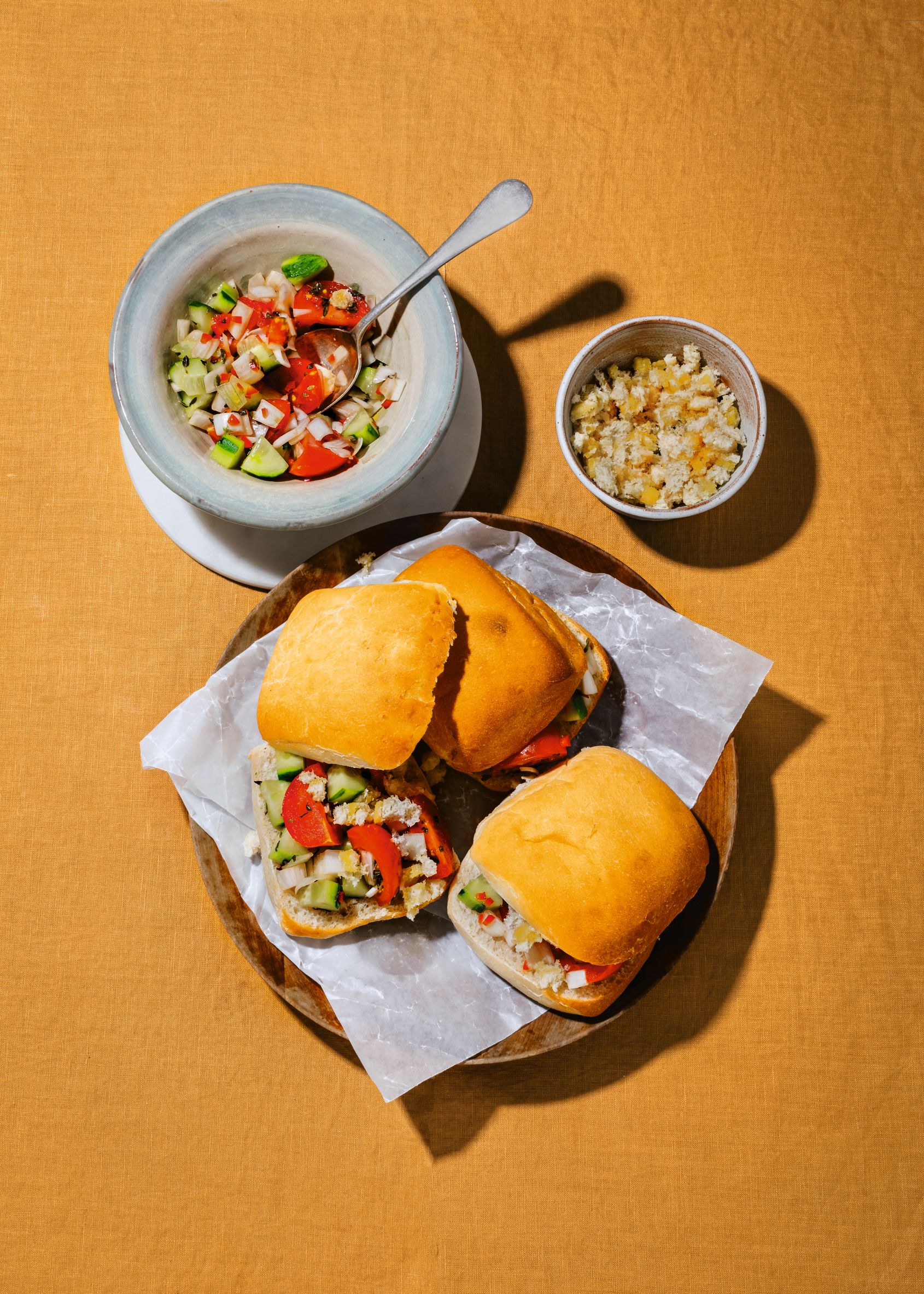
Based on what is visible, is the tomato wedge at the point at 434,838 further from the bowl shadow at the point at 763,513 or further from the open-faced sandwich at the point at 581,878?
the bowl shadow at the point at 763,513

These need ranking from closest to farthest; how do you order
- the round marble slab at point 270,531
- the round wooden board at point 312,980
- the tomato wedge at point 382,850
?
the tomato wedge at point 382,850 < the round wooden board at point 312,980 < the round marble slab at point 270,531

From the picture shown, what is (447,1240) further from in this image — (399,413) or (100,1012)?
(399,413)

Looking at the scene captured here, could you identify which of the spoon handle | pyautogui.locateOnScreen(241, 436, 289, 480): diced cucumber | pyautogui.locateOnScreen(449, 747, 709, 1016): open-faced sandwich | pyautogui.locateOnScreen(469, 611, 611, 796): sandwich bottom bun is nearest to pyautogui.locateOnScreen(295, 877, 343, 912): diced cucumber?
pyautogui.locateOnScreen(449, 747, 709, 1016): open-faced sandwich

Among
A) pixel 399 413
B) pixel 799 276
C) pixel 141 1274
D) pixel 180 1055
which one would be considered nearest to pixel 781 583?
pixel 799 276

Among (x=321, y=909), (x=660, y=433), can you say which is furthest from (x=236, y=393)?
(x=321, y=909)

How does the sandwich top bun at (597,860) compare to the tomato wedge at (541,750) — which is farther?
the tomato wedge at (541,750)

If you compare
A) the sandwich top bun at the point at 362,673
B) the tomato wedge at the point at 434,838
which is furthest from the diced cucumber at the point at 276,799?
the tomato wedge at the point at 434,838
